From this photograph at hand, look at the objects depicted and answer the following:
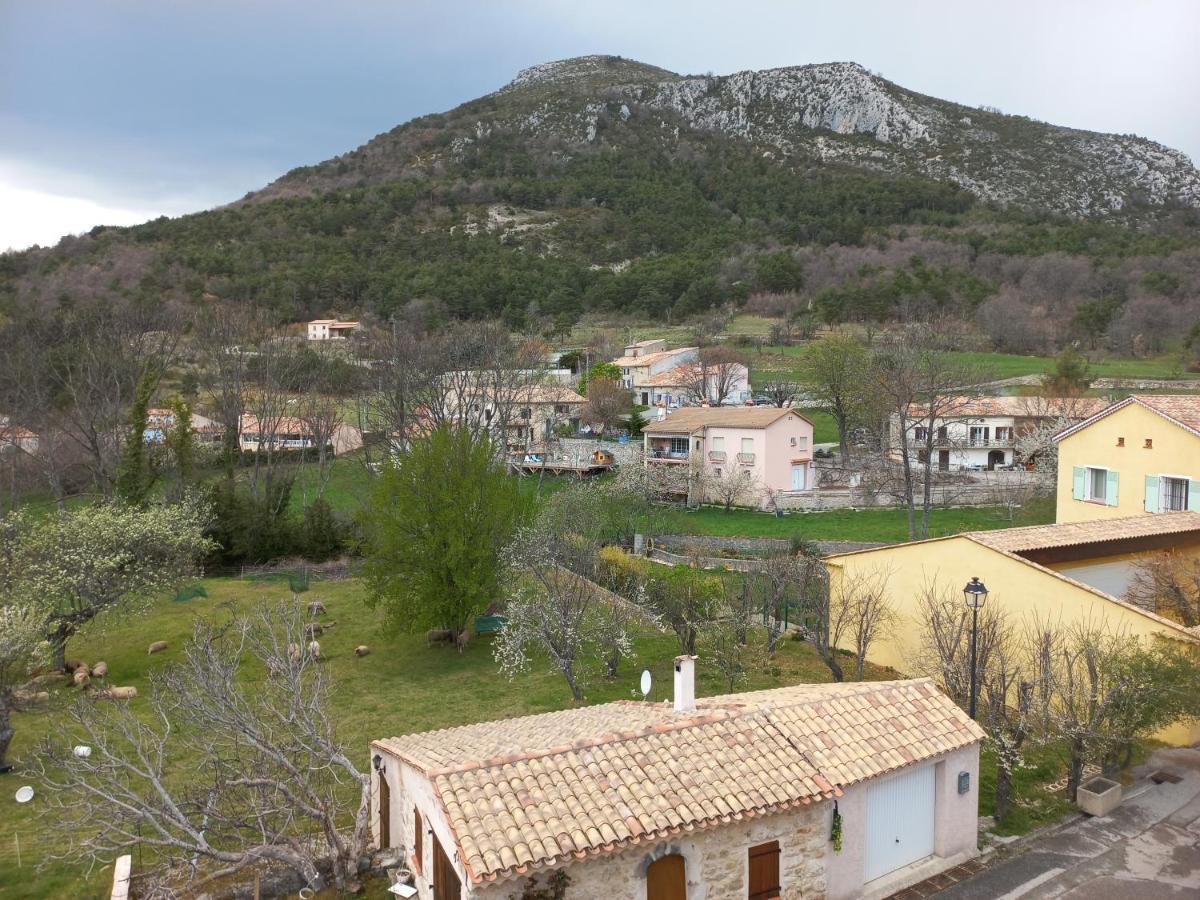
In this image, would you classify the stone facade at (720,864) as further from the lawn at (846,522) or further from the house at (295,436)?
A: the house at (295,436)

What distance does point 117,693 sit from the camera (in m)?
20.0

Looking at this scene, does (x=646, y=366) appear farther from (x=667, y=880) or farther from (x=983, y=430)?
(x=667, y=880)

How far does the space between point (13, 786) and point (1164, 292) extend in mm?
85609

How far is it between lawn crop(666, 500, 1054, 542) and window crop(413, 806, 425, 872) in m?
28.6

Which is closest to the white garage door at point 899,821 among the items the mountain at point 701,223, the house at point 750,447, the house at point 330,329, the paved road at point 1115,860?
the paved road at point 1115,860

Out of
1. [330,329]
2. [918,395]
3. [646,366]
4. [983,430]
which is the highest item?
[330,329]

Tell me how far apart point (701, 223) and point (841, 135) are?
3848 centimetres

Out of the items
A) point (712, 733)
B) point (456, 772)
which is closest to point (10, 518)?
point (456, 772)

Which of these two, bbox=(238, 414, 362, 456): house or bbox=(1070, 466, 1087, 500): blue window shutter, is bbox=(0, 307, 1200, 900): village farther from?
bbox=(238, 414, 362, 456): house

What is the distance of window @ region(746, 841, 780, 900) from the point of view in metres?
9.42

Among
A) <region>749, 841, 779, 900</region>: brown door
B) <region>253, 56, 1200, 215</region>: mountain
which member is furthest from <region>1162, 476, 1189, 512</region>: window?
<region>253, 56, 1200, 215</region>: mountain

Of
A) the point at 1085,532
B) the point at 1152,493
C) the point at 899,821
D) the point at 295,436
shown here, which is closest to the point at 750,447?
the point at 1152,493

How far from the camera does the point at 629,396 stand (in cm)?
6272

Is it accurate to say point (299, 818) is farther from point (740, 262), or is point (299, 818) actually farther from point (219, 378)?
point (740, 262)
